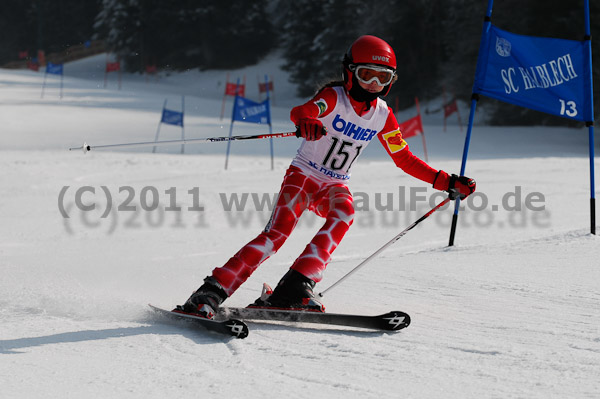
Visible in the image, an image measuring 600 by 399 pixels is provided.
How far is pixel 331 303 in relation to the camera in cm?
392

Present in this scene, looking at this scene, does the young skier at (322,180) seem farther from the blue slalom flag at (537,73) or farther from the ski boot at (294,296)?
the blue slalom flag at (537,73)

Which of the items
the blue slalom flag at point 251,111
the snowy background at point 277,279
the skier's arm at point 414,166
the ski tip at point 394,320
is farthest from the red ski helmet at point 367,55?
the blue slalom flag at point 251,111

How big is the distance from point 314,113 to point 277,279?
171 cm

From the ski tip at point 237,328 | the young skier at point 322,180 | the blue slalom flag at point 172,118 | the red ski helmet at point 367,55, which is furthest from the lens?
the blue slalom flag at point 172,118

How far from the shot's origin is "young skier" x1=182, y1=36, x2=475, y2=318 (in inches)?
132

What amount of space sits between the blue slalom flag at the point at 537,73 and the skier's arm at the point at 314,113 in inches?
103

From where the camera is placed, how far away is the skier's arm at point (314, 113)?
3.26 meters

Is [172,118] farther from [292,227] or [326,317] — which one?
[326,317]

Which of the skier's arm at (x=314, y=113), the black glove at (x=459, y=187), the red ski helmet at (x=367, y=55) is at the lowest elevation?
the black glove at (x=459, y=187)

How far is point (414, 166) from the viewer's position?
3.93 metres

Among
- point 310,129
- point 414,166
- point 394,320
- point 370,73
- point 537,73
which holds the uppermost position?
point 537,73

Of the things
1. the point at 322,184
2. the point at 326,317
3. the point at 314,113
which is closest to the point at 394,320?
the point at 326,317

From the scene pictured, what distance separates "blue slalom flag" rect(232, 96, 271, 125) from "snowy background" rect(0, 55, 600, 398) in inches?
37.1

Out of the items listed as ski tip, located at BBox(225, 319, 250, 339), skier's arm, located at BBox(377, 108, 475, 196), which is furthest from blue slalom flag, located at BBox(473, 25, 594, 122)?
ski tip, located at BBox(225, 319, 250, 339)
